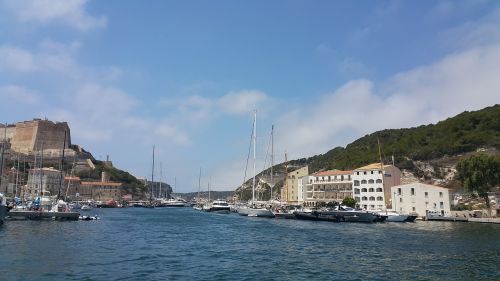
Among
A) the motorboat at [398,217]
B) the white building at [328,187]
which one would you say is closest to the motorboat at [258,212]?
the motorboat at [398,217]

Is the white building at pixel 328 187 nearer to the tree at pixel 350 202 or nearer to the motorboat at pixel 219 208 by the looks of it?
the tree at pixel 350 202

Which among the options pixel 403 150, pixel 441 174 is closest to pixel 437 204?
pixel 441 174

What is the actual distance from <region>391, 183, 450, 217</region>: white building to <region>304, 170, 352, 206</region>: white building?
935 inches

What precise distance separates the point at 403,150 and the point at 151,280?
12629 centimetres

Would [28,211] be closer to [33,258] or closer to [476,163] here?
[33,258]

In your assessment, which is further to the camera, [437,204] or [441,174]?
[441,174]

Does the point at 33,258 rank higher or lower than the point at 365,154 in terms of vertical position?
lower

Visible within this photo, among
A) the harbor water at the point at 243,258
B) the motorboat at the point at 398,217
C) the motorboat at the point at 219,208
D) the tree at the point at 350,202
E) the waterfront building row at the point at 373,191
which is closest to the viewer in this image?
the harbor water at the point at 243,258

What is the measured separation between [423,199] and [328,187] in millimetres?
36031

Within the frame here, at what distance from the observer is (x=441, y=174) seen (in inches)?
4808

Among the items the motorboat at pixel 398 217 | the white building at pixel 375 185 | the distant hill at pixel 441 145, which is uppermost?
the distant hill at pixel 441 145

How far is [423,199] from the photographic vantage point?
299 feet

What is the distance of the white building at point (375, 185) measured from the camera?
10456cm

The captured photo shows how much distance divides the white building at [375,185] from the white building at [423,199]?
8727 mm
